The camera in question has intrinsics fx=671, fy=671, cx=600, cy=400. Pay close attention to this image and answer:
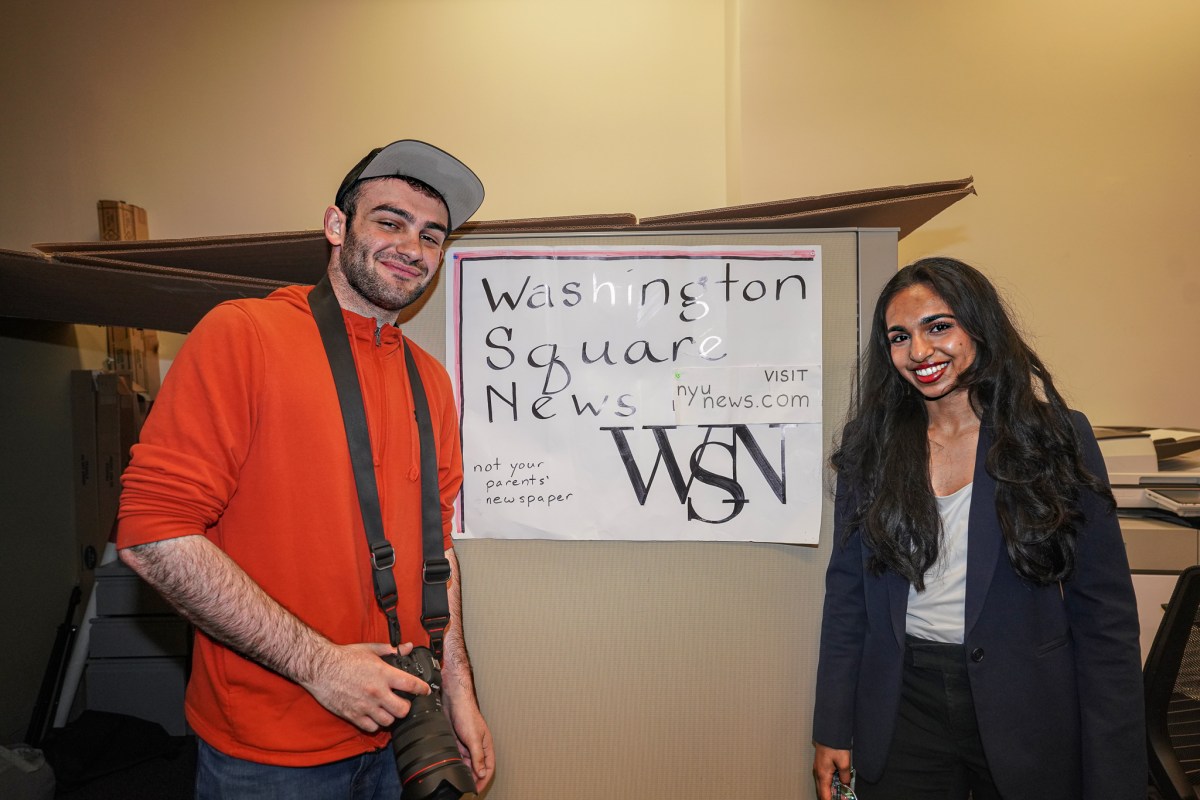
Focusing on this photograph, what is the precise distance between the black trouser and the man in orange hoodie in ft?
2.27

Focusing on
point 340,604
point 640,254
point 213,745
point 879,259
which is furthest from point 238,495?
point 879,259

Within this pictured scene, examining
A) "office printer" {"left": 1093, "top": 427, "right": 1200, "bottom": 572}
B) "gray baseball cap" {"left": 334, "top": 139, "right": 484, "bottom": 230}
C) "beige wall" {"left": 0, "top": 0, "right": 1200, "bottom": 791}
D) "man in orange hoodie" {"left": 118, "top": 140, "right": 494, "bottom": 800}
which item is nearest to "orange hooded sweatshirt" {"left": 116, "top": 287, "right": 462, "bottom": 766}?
"man in orange hoodie" {"left": 118, "top": 140, "right": 494, "bottom": 800}

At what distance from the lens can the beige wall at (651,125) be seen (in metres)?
2.41

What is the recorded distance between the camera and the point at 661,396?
121cm

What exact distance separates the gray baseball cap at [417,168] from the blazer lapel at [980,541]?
97 centimetres

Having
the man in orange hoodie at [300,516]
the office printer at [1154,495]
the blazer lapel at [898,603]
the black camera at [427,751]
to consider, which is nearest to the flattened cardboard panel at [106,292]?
the man in orange hoodie at [300,516]

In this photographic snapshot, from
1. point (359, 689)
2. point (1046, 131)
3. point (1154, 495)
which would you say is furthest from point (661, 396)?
point (1046, 131)

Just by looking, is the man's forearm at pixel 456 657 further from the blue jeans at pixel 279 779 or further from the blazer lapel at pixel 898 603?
the blazer lapel at pixel 898 603

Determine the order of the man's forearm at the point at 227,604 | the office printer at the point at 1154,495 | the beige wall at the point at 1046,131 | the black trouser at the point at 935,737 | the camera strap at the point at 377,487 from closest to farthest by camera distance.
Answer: the man's forearm at the point at 227,604 → the camera strap at the point at 377,487 → the black trouser at the point at 935,737 → the office printer at the point at 1154,495 → the beige wall at the point at 1046,131

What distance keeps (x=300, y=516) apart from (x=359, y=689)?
0.83 ft

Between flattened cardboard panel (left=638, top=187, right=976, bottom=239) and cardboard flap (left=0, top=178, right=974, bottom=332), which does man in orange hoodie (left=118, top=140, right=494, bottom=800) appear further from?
flattened cardboard panel (left=638, top=187, right=976, bottom=239)

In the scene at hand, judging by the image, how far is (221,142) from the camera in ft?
9.21

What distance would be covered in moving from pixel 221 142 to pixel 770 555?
2.82m

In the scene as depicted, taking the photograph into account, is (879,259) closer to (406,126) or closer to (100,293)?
(100,293)
